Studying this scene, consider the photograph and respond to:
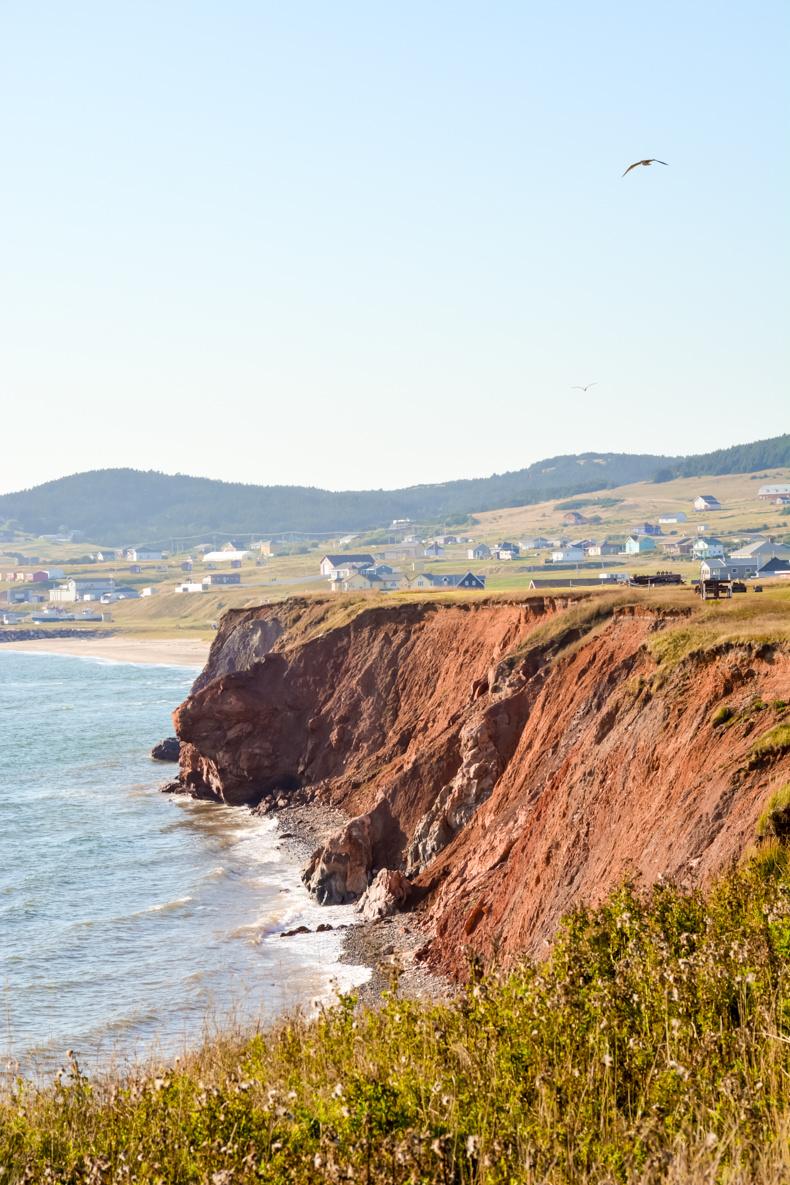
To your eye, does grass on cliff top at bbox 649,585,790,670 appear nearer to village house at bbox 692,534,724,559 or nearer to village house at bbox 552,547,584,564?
village house at bbox 692,534,724,559

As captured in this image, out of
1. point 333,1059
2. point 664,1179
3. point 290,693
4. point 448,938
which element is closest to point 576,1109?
point 664,1179

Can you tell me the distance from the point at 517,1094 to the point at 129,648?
492 feet

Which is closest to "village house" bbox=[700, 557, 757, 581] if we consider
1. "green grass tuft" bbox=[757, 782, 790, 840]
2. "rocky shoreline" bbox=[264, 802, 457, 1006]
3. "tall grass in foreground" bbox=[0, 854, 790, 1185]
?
"rocky shoreline" bbox=[264, 802, 457, 1006]

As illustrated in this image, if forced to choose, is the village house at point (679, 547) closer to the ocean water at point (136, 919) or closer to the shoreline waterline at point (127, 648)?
the shoreline waterline at point (127, 648)

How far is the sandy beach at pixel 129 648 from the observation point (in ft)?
454

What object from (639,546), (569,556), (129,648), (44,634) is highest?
(639,546)

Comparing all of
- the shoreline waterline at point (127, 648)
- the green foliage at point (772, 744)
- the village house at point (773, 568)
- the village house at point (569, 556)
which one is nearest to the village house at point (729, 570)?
the village house at point (773, 568)

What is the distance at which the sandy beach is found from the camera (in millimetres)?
138250

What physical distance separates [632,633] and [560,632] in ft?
14.1

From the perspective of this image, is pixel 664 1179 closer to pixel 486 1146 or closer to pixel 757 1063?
pixel 486 1146

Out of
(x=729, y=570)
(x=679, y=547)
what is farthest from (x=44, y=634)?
(x=729, y=570)

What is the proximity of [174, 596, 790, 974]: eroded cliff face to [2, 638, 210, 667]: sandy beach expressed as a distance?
7612cm

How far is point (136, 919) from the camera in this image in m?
34.1

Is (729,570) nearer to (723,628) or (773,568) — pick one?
(773,568)
